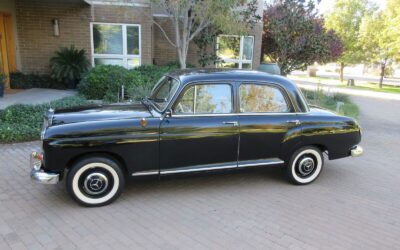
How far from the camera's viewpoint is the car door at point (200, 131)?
163 inches

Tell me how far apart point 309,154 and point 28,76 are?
10.1 m

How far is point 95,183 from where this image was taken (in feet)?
12.9

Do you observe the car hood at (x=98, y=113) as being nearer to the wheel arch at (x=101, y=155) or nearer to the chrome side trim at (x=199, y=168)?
the wheel arch at (x=101, y=155)

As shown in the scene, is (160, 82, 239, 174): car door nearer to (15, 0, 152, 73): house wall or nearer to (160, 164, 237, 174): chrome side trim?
(160, 164, 237, 174): chrome side trim

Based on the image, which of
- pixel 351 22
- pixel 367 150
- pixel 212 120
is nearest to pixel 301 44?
pixel 367 150

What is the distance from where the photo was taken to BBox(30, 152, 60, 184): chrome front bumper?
374cm

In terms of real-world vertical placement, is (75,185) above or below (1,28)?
below

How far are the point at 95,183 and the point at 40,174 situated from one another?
0.63 meters

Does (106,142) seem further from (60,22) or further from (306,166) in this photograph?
(60,22)

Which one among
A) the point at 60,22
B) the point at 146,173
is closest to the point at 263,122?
the point at 146,173

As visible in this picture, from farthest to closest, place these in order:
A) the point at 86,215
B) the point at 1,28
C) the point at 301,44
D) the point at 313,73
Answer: the point at 313,73, the point at 301,44, the point at 1,28, the point at 86,215

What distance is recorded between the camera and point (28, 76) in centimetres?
1114

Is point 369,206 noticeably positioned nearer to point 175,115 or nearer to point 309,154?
point 309,154

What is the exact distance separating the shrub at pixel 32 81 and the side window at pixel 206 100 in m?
8.51
